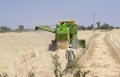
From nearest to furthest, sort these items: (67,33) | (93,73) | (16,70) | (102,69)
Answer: (93,73), (102,69), (16,70), (67,33)

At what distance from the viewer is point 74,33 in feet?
105

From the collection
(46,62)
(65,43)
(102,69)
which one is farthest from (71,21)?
(102,69)

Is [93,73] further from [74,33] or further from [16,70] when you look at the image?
Answer: [74,33]

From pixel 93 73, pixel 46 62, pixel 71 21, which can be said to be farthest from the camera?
pixel 71 21

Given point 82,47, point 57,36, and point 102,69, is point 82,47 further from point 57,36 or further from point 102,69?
point 102,69

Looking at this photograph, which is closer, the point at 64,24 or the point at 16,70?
the point at 16,70

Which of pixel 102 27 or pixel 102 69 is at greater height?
pixel 102 69

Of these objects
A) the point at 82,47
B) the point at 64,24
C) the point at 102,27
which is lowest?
the point at 102,27

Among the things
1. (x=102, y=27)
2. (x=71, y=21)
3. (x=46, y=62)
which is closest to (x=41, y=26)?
Result: (x=71, y=21)

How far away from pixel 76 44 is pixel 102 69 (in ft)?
46.5

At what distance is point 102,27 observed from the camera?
152m

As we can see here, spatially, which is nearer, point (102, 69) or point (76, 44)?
point (102, 69)

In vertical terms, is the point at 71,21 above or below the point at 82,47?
above

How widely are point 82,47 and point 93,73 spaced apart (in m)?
16.2
